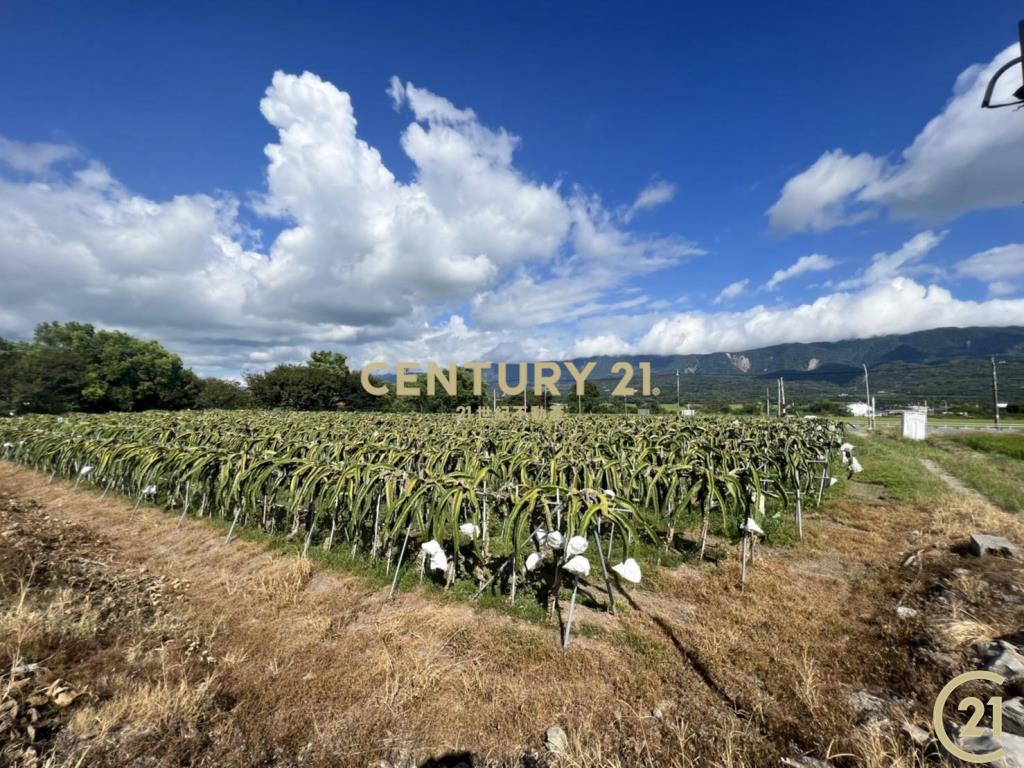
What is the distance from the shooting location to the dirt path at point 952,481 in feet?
31.7

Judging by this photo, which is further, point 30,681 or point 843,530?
point 843,530

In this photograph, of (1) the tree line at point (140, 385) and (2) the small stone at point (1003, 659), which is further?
(1) the tree line at point (140, 385)

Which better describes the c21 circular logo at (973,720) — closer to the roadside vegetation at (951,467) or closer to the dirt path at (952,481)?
the roadside vegetation at (951,467)

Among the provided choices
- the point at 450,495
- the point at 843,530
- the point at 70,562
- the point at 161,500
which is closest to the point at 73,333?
the point at 161,500

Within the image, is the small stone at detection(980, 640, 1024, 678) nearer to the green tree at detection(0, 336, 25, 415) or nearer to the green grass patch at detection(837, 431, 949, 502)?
the green grass patch at detection(837, 431, 949, 502)

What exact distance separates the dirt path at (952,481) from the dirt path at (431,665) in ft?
24.9

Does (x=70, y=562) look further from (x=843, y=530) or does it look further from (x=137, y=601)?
(x=843, y=530)

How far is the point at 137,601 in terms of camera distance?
13.5 feet

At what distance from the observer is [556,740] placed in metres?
2.53

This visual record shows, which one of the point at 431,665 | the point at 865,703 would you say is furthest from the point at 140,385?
the point at 865,703

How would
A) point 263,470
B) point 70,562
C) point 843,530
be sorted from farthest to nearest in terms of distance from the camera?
point 843,530 < point 263,470 < point 70,562

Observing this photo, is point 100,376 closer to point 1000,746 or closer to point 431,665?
point 431,665

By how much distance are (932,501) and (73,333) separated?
85.4m

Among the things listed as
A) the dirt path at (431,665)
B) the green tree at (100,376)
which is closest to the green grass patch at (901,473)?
the dirt path at (431,665)
